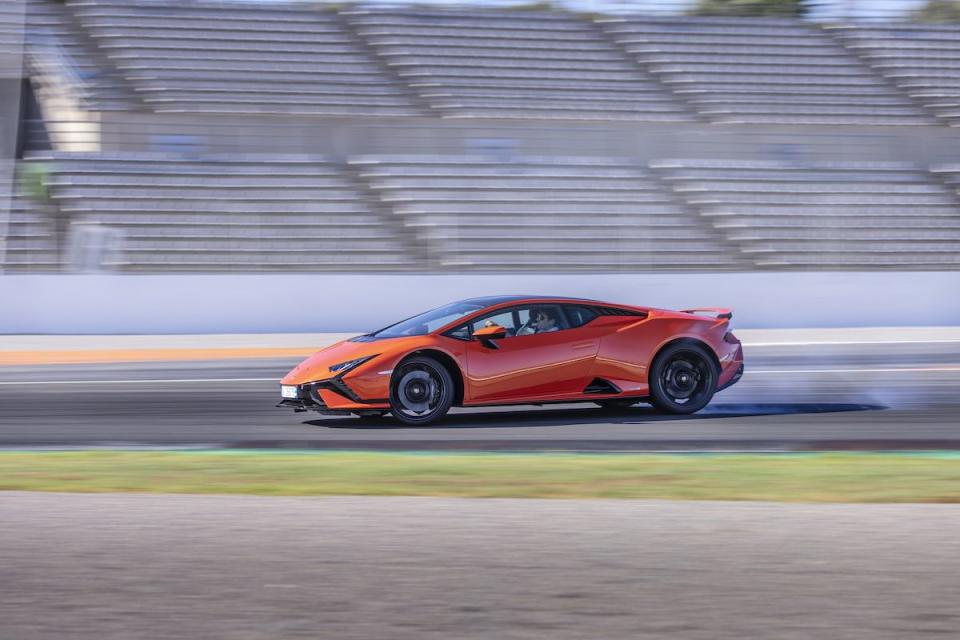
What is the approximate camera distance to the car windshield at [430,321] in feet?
34.1

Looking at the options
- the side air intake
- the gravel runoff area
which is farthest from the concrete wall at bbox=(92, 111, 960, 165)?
the gravel runoff area

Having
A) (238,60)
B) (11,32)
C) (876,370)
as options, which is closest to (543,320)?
(876,370)

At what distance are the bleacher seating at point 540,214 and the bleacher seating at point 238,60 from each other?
2991 mm

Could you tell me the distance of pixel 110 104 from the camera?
2697 centimetres

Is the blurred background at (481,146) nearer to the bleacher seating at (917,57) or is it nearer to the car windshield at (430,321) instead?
the bleacher seating at (917,57)

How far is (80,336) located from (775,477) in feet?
52.3

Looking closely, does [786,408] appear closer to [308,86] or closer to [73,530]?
[73,530]

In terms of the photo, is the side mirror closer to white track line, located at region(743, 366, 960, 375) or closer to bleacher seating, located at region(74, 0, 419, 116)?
white track line, located at region(743, 366, 960, 375)

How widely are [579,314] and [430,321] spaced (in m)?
1.29

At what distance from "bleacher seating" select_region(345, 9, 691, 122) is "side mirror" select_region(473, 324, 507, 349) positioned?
18.5m

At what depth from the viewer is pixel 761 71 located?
30797 mm

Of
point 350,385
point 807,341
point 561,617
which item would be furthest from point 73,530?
point 807,341

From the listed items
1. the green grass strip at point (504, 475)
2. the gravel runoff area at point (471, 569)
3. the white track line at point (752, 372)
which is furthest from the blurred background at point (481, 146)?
the gravel runoff area at point (471, 569)

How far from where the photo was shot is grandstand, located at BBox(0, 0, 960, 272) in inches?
905
